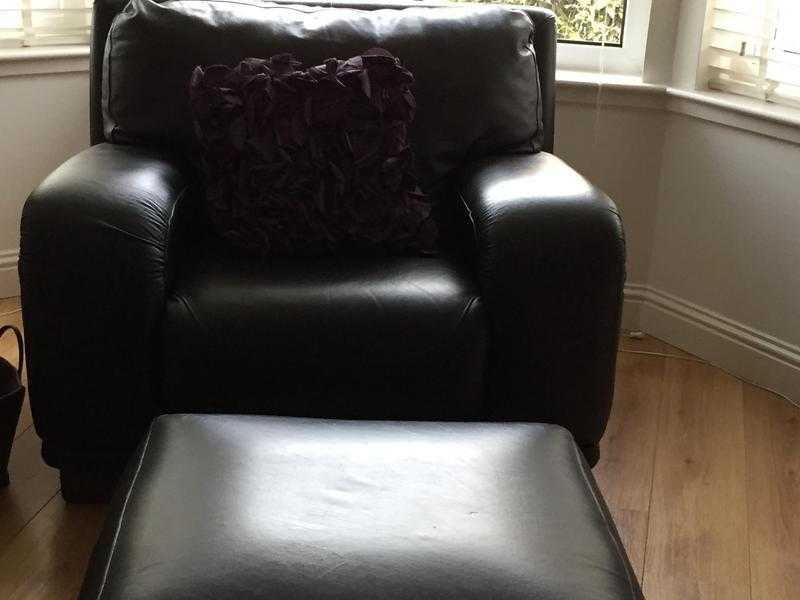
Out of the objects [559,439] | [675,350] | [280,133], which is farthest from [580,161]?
[559,439]

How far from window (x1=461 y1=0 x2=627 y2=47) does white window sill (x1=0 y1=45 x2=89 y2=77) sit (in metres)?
1.12

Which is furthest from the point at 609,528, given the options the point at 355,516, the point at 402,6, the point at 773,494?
the point at 402,6

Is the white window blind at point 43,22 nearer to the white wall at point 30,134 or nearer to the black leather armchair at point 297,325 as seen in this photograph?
the white wall at point 30,134

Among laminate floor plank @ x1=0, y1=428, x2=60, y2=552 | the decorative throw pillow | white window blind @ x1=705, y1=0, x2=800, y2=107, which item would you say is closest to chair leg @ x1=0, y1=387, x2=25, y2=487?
laminate floor plank @ x1=0, y1=428, x2=60, y2=552

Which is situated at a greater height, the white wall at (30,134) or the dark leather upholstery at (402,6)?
the dark leather upholstery at (402,6)

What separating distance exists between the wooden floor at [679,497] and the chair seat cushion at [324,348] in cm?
34

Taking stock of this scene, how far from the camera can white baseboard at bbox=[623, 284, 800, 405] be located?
99.3 inches

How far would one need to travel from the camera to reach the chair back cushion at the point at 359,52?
6.95ft

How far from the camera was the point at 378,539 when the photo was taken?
118 cm

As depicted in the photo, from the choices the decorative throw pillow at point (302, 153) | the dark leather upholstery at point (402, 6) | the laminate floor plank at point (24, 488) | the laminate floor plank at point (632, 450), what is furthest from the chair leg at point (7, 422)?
the laminate floor plank at point (632, 450)

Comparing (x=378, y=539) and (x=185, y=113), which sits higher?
(x=185, y=113)

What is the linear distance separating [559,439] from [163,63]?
1.13 m

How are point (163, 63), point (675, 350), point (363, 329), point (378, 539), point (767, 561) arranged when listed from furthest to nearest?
point (675, 350), point (163, 63), point (767, 561), point (363, 329), point (378, 539)

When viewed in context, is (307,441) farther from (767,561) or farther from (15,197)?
(15,197)
